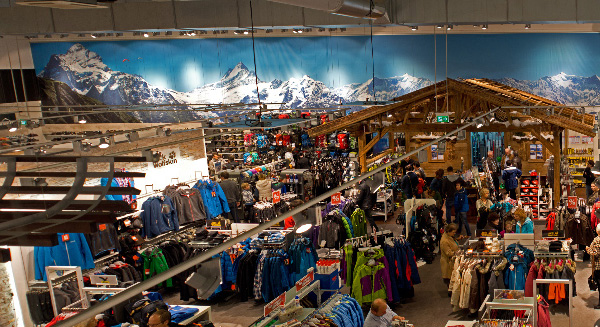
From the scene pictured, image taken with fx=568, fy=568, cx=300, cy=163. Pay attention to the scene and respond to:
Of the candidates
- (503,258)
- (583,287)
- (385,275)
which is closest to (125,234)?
(385,275)

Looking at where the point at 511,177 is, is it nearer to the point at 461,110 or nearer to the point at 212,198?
the point at 461,110

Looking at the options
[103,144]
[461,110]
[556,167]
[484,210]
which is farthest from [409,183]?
[103,144]

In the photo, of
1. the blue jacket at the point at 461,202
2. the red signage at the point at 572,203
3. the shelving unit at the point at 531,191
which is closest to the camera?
the red signage at the point at 572,203

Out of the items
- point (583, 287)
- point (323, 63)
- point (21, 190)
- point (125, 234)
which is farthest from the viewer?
point (323, 63)

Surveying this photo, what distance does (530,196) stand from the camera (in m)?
12.2

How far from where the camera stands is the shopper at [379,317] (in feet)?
19.6

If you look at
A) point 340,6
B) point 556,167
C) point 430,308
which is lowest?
point 430,308

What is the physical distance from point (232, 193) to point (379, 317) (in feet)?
22.7

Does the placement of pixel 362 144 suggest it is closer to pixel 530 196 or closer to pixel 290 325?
pixel 530 196

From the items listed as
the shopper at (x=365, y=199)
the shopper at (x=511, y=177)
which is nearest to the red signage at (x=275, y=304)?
the shopper at (x=365, y=199)

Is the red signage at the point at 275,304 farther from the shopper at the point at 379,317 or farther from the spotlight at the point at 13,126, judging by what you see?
the spotlight at the point at 13,126

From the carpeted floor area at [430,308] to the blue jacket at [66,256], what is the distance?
5.29 feet

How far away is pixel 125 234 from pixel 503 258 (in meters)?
5.99

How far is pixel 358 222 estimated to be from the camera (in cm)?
1047
